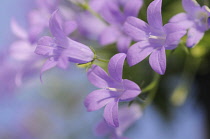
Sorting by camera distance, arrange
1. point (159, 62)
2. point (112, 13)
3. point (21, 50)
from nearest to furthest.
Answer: point (159, 62) < point (112, 13) < point (21, 50)

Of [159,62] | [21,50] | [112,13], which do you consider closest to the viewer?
[159,62]

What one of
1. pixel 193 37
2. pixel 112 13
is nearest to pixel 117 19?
pixel 112 13

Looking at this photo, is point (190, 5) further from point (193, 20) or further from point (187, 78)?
point (187, 78)

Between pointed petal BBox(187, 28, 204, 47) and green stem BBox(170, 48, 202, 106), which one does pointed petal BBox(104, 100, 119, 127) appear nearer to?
pointed petal BBox(187, 28, 204, 47)

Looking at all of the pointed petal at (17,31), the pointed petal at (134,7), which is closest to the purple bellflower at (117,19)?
the pointed petal at (134,7)

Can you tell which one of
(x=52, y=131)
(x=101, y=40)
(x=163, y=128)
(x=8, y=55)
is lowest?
(x=52, y=131)

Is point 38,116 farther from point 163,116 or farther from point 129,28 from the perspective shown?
point 129,28

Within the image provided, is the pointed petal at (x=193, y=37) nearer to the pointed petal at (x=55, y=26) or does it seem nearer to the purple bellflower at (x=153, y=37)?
the purple bellflower at (x=153, y=37)

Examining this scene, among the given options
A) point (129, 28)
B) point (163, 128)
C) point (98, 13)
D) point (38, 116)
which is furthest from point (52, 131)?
point (129, 28)
